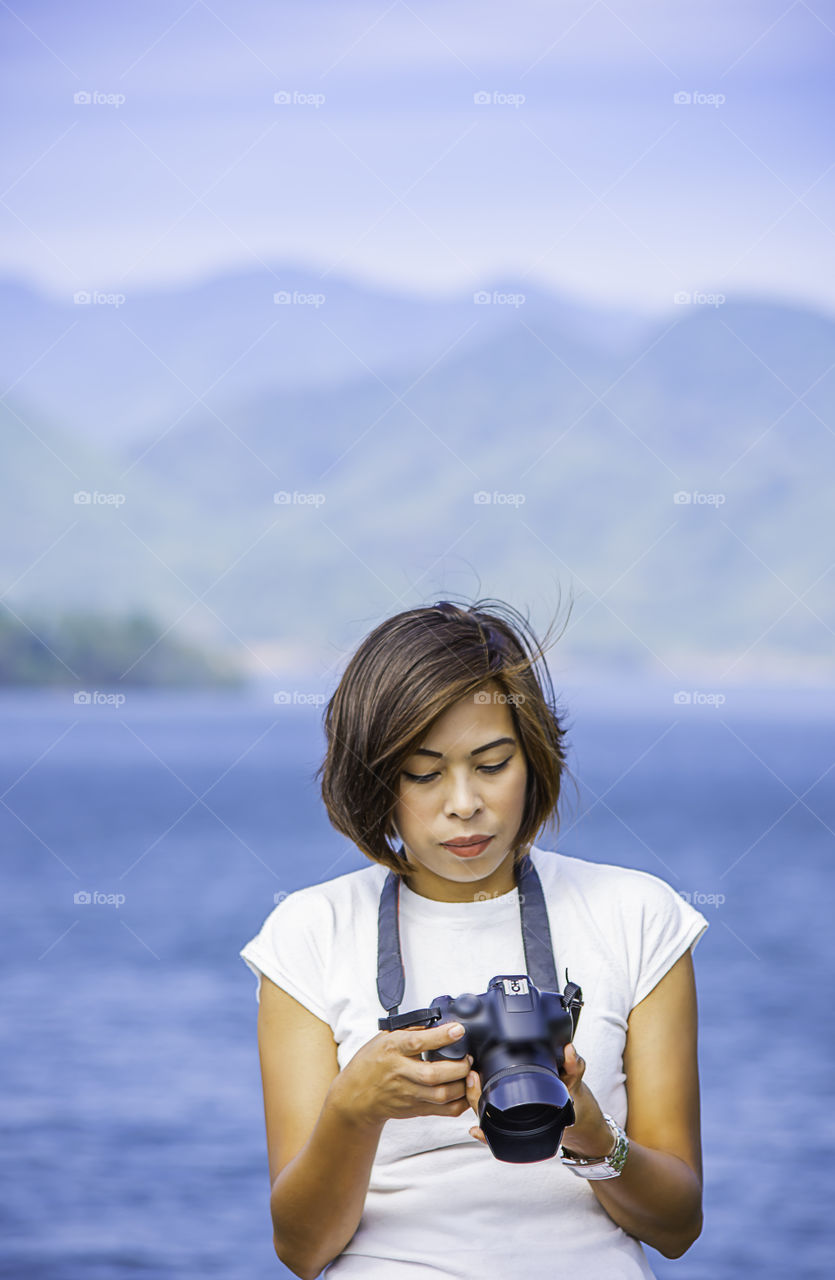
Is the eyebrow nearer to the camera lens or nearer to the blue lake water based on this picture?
the blue lake water

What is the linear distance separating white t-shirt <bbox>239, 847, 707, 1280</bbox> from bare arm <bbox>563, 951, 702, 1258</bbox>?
0.02 m

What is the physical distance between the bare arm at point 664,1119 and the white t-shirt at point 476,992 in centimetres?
2

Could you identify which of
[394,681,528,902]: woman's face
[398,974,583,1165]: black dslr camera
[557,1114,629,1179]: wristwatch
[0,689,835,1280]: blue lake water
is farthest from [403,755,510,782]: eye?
[557,1114,629,1179]: wristwatch

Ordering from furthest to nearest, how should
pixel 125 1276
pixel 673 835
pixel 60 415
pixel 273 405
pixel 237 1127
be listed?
pixel 273 405 → pixel 60 415 → pixel 673 835 → pixel 237 1127 → pixel 125 1276

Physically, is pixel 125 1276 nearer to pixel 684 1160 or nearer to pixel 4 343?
pixel 684 1160

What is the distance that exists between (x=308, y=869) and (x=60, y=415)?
2335 cm

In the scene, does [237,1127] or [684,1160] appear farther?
[237,1127]

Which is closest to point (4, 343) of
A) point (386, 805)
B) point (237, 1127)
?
point (237, 1127)

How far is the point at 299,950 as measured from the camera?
4.84 ft

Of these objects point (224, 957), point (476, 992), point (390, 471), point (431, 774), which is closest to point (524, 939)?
point (476, 992)

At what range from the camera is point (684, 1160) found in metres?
1.43

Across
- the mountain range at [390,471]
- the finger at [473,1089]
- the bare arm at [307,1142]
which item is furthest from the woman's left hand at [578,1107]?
the mountain range at [390,471]

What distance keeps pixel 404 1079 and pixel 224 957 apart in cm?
1612

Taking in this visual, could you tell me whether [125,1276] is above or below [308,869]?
below
